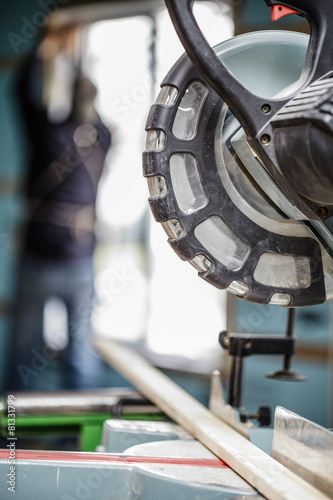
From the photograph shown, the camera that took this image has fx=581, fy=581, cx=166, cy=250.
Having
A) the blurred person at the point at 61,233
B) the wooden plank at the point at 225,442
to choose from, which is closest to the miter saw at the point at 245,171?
the wooden plank at the point at 225,442

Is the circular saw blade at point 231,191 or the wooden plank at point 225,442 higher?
the circular saw blade at point 231,191

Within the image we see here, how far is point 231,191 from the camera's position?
0.88 metres

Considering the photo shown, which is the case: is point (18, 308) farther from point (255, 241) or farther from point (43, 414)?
point (255, 241)

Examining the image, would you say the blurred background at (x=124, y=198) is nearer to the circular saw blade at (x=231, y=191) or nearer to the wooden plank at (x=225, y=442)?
the wooden plank at (x=225, y=442)

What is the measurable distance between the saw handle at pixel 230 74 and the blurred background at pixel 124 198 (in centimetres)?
177

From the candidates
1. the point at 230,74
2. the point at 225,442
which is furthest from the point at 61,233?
the point at 230,74

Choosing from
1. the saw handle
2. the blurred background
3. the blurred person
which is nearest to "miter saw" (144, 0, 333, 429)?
the saw handle

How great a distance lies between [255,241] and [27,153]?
2.85 meters

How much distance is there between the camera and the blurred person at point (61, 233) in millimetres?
2996

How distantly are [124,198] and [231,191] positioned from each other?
7.90ft

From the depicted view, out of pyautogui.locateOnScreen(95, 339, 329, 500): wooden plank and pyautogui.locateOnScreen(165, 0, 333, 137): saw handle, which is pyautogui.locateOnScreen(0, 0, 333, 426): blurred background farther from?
pyautogui.locateOnScreen(165, 0, 333, 137): saw handle

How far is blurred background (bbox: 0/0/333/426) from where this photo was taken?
9.27 feet

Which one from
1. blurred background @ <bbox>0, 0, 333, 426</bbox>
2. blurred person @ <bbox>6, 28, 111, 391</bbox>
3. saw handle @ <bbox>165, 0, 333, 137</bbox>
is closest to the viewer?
saw handle @ <bbox>165, 0, 333, 137</bbox>

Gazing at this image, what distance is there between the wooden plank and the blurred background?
101 centimetres
